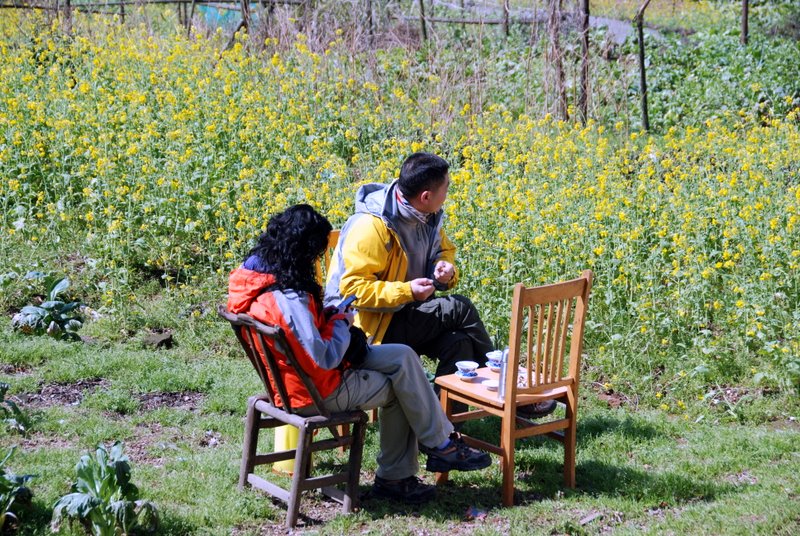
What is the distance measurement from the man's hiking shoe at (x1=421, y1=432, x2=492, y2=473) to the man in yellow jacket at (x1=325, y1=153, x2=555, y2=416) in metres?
0.60

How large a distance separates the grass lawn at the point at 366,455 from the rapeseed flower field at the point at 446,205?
46 cm

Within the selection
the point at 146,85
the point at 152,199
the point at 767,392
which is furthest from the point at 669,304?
the point at 146,85

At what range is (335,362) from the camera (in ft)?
12.7

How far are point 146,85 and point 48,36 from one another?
2.55m

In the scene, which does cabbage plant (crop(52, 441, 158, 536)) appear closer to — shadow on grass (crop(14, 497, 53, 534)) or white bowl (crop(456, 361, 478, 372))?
shadow on grass (crop(14, 497, 53, 534))

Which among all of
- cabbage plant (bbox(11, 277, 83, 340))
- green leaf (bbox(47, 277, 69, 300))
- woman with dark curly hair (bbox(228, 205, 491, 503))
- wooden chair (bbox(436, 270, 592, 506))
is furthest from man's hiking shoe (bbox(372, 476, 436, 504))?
green leaf (bbox(47, 277, 69, 300))

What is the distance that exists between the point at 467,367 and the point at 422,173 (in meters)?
0.94

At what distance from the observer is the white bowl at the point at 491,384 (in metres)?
4.49

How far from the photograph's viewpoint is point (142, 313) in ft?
22.0

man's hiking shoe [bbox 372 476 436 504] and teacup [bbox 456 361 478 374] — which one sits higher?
teacup [bbox 456 361 478 374]

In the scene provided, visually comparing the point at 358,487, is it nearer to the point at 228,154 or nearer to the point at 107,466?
the point at 107,466

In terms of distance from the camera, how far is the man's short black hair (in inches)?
184

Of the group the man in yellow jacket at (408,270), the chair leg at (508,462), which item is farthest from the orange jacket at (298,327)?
the chair leg at (508,462)

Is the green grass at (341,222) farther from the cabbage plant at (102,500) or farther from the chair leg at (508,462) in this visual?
the cabbage plant at (102,500)
